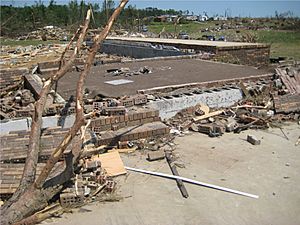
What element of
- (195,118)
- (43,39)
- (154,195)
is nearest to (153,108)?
(195,118)

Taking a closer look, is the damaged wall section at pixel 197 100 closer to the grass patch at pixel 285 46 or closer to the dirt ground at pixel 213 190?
the dirt ground at pixel 213 190

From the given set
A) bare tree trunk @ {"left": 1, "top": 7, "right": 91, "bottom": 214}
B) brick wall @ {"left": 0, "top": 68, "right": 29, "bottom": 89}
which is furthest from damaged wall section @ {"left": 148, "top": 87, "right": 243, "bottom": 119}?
brick wall @ {"left": 0, "top": 68, "right": 29, "bottom": 89}

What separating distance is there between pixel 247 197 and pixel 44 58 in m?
14.4

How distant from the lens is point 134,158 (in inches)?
216

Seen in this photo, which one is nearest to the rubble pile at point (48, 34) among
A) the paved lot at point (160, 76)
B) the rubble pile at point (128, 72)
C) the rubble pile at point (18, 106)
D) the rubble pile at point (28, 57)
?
the rubble pile at point (28, 57)

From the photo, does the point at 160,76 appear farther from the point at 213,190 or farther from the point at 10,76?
the point at 213,190

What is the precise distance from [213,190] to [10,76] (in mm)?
7531

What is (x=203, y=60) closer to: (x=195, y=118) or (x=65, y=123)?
(x=195, y=118)

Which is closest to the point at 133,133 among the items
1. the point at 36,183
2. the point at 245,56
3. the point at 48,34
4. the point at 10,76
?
the point at 36,183

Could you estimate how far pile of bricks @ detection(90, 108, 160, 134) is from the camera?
6141 millimetres

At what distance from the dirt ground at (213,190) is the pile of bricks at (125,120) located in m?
0.85

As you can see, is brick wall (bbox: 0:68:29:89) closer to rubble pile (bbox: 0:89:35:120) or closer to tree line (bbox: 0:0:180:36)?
rubble pile (bbox: 0:89:35:120)

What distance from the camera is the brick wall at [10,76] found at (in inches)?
374

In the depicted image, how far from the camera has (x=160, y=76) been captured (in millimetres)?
9648
